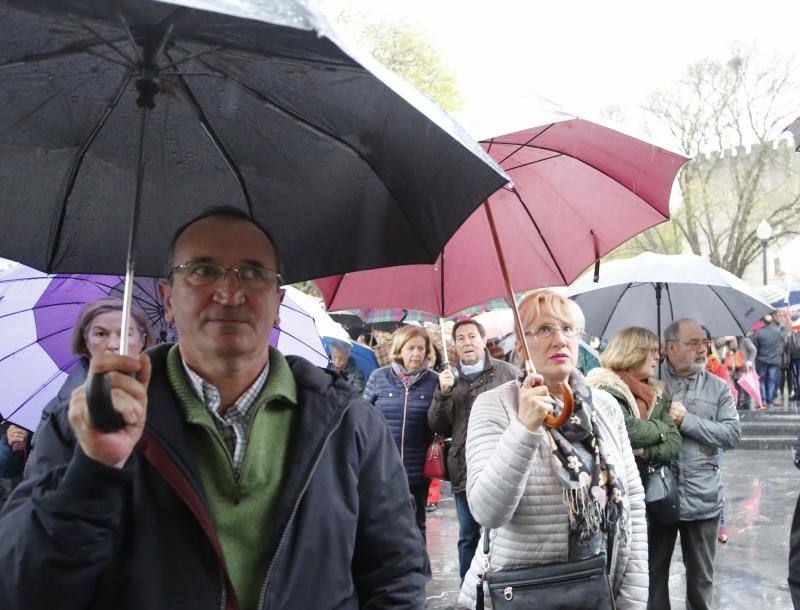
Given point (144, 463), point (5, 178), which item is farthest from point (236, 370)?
point (5, 178)

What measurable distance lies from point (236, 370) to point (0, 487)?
5.16 m

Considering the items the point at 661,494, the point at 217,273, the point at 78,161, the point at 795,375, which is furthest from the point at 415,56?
the point at 217,273

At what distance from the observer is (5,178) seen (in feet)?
7.93

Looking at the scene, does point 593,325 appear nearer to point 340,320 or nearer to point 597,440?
point 597,440

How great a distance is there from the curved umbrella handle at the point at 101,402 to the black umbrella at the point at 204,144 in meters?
0.47

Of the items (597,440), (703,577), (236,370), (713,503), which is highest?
(236,370)

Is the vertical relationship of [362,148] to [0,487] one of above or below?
above

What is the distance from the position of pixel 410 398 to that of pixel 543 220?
3.48m

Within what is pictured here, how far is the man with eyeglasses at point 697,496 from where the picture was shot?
17.4 ft

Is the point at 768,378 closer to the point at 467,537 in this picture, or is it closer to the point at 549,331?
the point at 467,537

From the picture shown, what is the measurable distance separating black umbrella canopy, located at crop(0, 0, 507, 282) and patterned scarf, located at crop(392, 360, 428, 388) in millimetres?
4577

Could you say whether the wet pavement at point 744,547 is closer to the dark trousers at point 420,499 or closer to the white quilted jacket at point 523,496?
the dark trousers at point 420,499

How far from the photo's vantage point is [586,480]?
3221mm

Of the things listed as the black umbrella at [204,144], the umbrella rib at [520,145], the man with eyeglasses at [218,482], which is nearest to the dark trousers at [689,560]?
the umbrella rib at [520,145]
